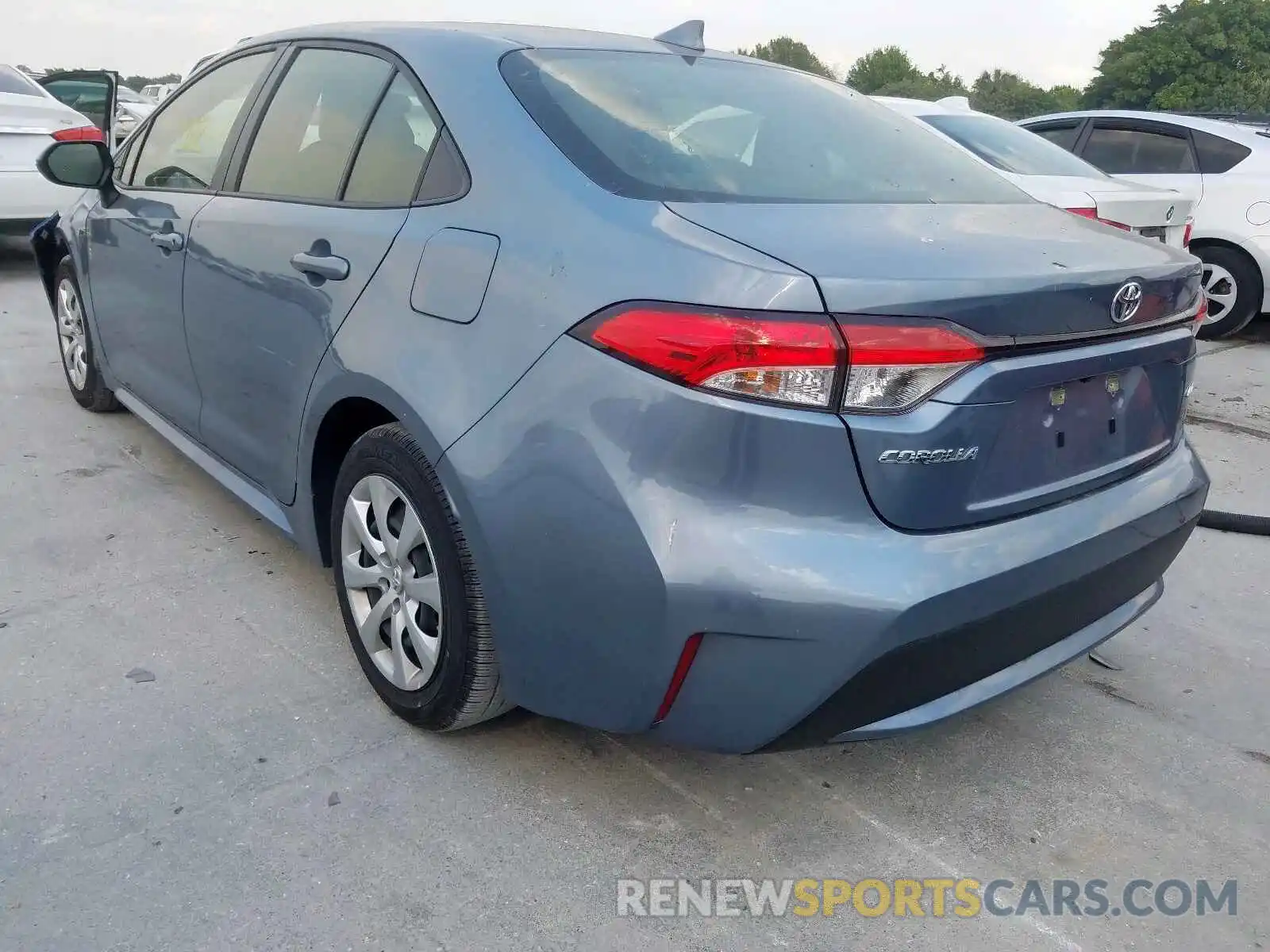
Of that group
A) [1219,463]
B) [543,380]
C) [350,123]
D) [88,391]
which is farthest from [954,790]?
[88,391]

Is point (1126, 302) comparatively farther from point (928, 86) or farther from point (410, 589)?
point (928, 86)

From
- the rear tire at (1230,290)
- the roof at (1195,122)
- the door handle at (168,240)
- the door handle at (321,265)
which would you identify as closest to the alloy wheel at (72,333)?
the door handle at (168,240)

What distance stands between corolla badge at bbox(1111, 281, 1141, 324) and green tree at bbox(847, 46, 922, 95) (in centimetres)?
9325

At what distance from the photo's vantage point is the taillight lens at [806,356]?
5.66 ft

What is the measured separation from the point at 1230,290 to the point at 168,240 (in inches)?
264

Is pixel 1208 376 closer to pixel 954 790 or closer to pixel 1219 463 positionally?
pixel 1219 463

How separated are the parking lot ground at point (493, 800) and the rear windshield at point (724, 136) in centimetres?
127

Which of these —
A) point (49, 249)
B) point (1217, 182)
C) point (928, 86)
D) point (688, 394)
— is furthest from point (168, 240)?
point (928, 86)

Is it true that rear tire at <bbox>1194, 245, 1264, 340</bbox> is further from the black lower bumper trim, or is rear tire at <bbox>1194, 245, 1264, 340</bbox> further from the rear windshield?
the black lower bumper trim

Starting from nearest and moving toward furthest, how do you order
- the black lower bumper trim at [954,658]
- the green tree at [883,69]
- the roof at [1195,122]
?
the black lower bumper trim at [954,658] → the roof at [1195,122] → the green tree at [883,69]

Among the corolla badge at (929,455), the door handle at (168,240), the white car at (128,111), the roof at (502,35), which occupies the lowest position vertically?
the corolla badge at (929,455)

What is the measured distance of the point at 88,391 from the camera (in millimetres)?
4605

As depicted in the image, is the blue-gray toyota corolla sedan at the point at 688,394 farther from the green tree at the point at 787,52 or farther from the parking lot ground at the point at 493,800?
the green tree at the point at 787,52

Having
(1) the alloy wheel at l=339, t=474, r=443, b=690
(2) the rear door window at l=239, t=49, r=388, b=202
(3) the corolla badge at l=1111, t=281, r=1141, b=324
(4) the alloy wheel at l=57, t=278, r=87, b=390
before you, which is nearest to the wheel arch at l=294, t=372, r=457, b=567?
(1) the alloy wheel at l=339, t=474, r=443, b=690
